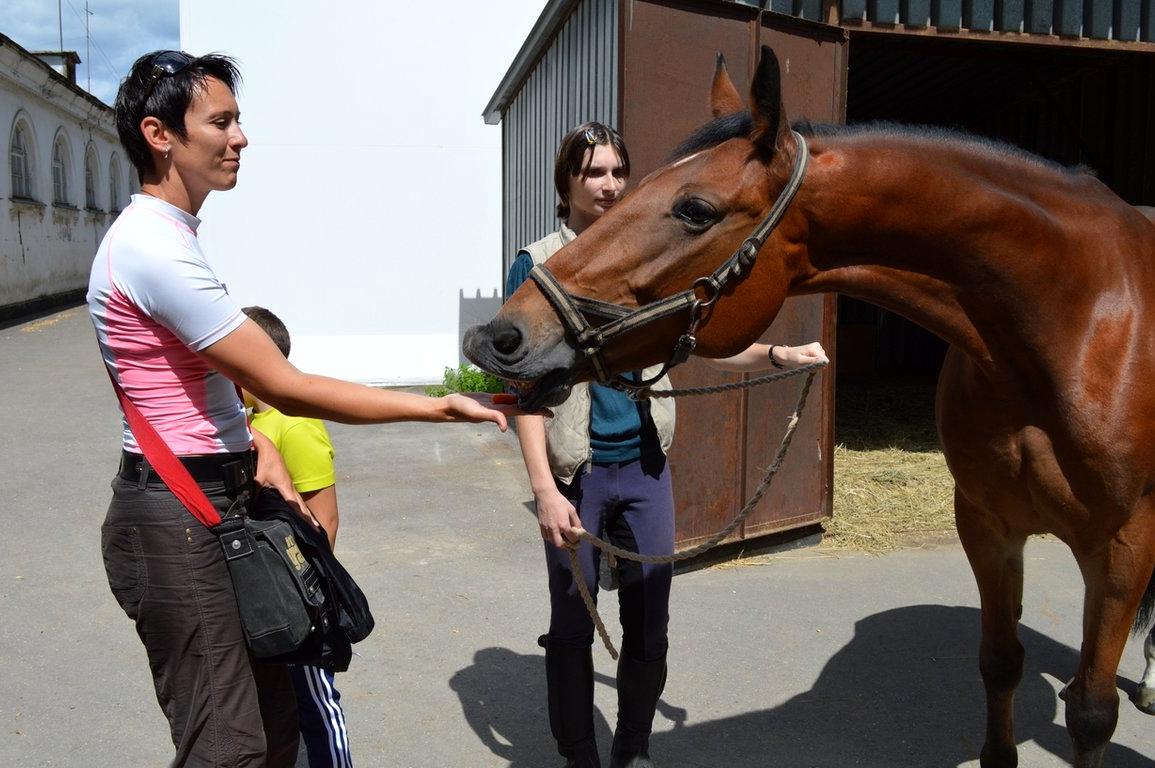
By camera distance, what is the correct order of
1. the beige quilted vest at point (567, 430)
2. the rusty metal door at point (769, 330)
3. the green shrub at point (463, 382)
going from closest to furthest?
the beige quilted vest at point (567, 430) < the rusty metal door at point (769, 330) < the green shrub at point (463, 382)

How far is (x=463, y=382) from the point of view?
33.6 ft

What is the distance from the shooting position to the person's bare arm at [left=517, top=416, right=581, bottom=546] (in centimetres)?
243

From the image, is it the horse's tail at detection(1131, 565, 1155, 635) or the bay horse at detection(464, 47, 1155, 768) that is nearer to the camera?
the bay horse at detection(464, 47, 1155, 768)

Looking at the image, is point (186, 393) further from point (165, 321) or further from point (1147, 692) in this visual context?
point (1147, 692)

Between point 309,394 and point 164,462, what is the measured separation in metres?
0.33

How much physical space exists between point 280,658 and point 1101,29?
18.8 ft

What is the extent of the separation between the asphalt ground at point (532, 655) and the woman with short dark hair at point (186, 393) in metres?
1.33

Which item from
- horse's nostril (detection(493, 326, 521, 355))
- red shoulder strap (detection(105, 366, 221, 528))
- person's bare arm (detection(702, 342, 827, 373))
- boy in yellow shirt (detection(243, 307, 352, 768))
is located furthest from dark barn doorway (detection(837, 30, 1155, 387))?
red shoulder strap (detection(105, 366, 221, 528))

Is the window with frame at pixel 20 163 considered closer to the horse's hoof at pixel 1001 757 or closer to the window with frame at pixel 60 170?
the window with frame at pixel 60 170

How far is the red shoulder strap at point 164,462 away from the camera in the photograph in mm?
1762

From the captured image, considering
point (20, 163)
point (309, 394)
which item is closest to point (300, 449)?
point (309, 394)

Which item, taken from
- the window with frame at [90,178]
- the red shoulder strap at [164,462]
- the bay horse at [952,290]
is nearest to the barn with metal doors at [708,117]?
the bay horse at [952,290]

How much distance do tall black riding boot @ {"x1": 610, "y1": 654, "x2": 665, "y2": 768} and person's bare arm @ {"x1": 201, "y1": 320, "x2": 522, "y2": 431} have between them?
127 centimetres

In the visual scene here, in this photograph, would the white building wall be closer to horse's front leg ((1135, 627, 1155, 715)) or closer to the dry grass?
the dry grass
